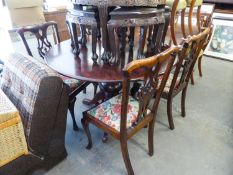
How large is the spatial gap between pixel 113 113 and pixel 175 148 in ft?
2.36

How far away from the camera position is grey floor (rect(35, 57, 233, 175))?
5.00 ft

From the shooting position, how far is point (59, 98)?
1.26 m

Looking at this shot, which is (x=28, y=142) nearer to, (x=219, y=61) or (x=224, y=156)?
(x=224, y=156)

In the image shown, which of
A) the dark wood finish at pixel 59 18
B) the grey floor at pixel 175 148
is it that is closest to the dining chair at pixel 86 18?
the grey floor at pixel 175 148

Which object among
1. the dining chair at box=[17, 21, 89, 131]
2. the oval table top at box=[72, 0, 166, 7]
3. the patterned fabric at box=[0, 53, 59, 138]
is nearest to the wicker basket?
the patterned fabric at box=[0, 53, 59, 138]

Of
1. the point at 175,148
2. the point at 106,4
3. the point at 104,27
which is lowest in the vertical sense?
the point at 175,148

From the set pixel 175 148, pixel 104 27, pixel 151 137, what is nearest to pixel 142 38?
pixel 104 27

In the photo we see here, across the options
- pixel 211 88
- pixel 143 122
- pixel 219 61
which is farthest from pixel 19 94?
pixel 219 61

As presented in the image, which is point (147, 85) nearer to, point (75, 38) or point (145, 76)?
point (145, 76)

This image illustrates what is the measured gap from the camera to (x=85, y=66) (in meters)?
1.46

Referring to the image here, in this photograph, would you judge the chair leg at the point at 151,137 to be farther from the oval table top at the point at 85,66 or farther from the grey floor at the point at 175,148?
the oval table top at the point at 85,66

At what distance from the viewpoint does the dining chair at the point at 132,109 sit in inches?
43.9

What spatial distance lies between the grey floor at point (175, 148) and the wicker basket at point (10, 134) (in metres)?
0.39

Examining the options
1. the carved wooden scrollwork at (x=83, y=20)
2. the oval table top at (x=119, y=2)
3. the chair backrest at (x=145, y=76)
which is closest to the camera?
the chair backrest at (x=145, y=76)
